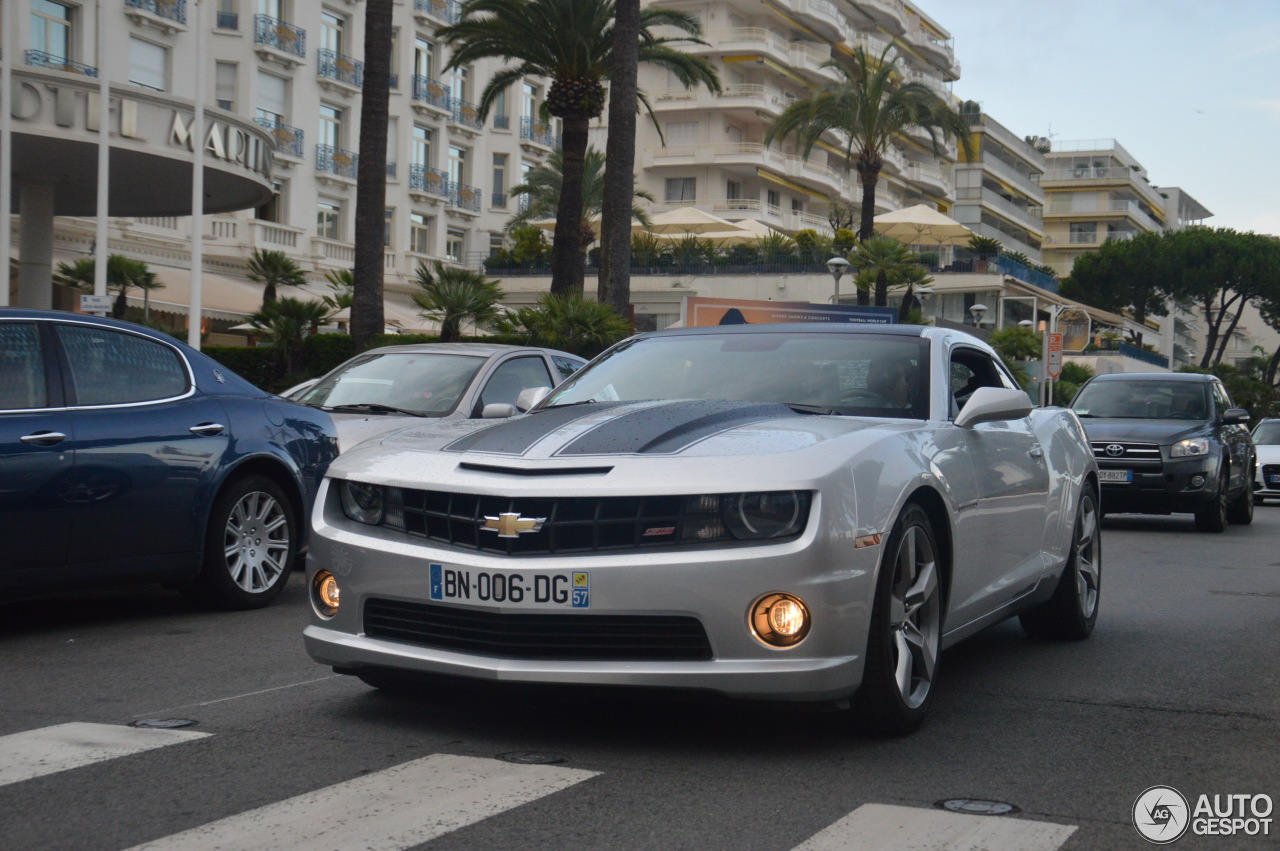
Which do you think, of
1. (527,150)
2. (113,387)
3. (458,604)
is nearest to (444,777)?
(458,604)

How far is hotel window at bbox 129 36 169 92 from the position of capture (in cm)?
4059

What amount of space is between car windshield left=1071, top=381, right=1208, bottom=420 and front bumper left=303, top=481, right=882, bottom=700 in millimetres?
13083

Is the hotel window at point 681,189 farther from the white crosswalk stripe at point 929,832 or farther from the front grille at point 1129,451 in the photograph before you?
→ the white crosswalk stripe at point 929,832

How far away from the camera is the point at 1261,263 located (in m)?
89.9

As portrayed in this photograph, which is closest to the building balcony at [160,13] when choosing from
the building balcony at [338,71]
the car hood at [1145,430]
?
the building balcony at [338,71]

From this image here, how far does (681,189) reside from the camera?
72.0 metres

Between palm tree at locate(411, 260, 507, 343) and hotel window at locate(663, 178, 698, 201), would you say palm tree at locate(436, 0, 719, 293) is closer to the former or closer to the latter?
palm tree at locate(411, 260, 507, 343)

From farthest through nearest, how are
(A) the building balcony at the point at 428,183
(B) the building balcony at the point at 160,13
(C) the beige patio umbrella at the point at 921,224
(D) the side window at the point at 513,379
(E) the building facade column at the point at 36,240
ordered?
(A) the building balcony at the point at 428,183
(C) the beige patio umbrella at the point at 921,224
(B) the building balcony at the point at 160,13
(E) the building facade column at the point at 36,240
(D) the side window at the point at 513,379

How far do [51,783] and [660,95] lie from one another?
231 feet

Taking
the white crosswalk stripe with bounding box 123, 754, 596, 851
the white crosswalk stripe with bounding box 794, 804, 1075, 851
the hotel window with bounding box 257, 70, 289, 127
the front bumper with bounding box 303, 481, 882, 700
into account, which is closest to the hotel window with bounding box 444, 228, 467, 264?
the hotel window with bounding box 257, 70, 289, 127

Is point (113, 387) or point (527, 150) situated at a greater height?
point (527, 150)

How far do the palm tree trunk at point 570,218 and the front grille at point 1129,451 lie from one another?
11951mm

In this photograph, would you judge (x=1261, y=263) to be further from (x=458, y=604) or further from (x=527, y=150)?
(x=458, y=604)

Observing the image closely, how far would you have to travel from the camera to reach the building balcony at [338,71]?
157 ft
